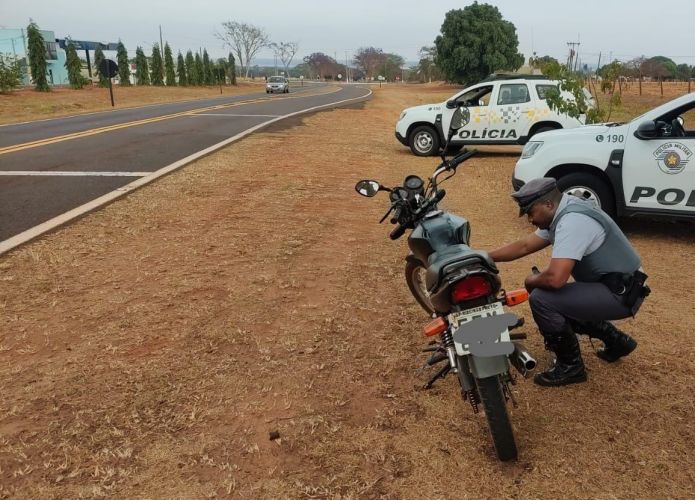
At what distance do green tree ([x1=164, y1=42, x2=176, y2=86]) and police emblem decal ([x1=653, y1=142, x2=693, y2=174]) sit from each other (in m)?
57.3

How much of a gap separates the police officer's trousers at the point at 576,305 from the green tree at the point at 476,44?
5151cm

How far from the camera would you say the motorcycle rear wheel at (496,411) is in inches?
101

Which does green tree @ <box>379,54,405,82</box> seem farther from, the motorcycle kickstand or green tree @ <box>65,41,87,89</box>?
the motorcycle kickstand

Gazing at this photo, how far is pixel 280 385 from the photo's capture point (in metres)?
3.40

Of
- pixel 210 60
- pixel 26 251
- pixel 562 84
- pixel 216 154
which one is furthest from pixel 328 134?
pixel 210 60

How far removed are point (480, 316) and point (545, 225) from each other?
35.7 inches

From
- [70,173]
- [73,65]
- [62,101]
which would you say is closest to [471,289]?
[70,173]

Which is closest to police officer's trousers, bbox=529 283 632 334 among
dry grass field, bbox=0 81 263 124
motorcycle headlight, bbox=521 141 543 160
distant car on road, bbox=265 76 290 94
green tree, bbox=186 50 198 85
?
motorcycle headlight, bbox=521 141 543 160

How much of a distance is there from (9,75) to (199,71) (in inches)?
1086

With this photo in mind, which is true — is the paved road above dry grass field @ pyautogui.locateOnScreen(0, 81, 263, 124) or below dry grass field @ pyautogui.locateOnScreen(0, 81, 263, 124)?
below

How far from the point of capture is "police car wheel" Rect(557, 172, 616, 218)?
6.23 metres

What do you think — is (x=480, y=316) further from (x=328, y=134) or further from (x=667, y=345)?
(x=328, y=134)

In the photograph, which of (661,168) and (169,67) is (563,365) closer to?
(661,168)

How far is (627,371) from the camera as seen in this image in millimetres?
3520
